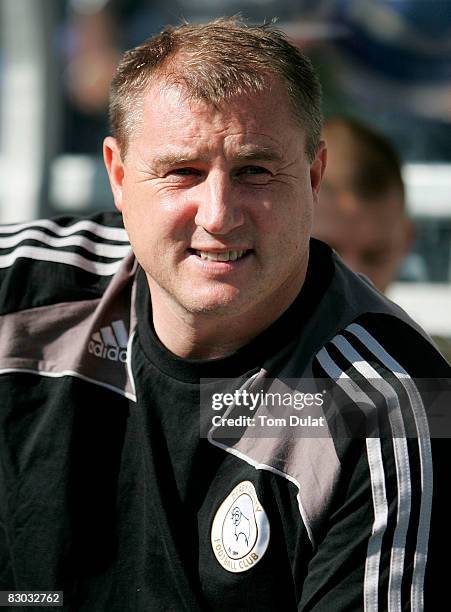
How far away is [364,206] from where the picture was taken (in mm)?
3754

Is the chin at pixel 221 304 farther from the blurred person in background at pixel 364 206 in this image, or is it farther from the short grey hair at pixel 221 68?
the blurred person in background at pixel 364 206

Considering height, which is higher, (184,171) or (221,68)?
(221,68)

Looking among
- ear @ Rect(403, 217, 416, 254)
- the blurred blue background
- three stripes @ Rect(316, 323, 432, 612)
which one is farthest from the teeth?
the blurred blue background

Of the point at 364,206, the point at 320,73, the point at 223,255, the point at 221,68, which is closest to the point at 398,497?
the point at 223,255

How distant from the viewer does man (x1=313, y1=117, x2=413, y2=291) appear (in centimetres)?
371

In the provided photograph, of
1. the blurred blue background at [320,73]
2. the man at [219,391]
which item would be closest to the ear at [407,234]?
the blurred blue background at [320,73]

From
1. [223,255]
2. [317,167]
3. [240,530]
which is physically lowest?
[240,530]

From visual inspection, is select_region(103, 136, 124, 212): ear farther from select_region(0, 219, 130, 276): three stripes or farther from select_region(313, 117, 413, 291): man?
select_region(313, 117, 413, 291): man

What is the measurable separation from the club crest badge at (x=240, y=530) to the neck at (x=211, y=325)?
1.10ft

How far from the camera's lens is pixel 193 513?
2.27 metres

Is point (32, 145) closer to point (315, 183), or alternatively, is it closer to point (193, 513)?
point (315, 183)

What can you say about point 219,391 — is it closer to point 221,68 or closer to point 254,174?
point 254,174

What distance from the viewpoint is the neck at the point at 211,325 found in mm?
2301

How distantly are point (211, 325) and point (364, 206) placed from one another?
1595mm
